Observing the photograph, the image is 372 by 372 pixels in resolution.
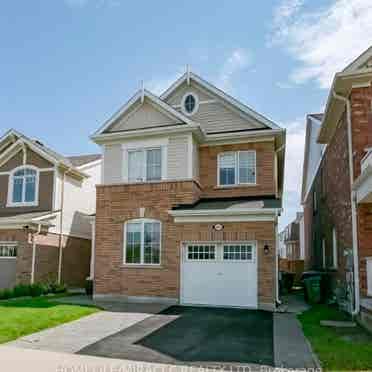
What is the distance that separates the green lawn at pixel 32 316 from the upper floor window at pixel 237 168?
7885 mm

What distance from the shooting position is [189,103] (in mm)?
19109

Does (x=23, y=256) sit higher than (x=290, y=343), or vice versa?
(x=23, y=256)

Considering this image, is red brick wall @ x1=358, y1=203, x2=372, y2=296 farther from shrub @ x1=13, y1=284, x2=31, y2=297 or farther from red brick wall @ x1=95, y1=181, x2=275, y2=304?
shrub @ x1=13, y1=284, x2=31, y2=297

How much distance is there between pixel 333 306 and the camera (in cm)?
1412

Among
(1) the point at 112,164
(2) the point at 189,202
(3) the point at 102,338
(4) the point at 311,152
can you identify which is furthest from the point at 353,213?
(4) the point at 311,152

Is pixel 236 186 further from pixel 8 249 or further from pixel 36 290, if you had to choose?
pixel 8 249

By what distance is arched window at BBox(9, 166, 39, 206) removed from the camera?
811 inches

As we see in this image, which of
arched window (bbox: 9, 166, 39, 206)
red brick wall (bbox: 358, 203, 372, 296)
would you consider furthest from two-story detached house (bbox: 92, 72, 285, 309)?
arched window (bbox: 9, 166, 39, 206)

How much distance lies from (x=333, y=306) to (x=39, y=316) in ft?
32.0

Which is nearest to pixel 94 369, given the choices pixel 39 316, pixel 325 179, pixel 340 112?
pixel 39 316

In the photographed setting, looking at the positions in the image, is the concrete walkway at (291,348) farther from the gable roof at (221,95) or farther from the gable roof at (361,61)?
the gable roof at (221,95)

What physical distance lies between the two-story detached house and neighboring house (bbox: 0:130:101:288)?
13.5ft

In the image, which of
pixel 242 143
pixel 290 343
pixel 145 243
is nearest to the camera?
pixel 290 343

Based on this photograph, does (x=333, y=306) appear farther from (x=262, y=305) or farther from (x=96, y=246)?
(x=96, y=246)
